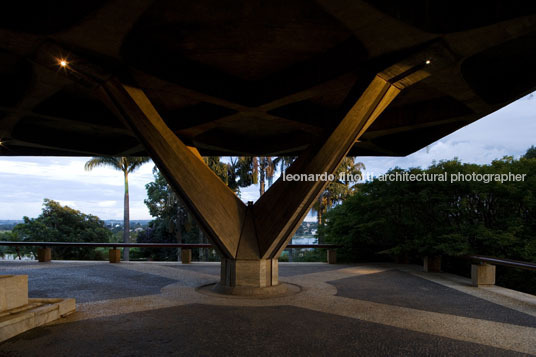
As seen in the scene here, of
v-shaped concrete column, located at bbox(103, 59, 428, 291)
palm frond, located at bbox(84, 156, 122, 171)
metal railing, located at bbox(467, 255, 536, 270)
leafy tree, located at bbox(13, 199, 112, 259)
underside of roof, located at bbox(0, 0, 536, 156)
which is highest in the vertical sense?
underside of roof, located at bbox(0, 0, 536, 156)

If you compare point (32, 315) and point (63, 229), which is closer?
point (32, 315)

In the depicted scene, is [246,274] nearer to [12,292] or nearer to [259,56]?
[12,292]

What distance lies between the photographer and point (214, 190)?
9.80m

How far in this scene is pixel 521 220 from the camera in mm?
12969

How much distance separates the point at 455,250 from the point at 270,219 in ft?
24.4

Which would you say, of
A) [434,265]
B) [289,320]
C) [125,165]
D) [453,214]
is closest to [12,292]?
[289,320]

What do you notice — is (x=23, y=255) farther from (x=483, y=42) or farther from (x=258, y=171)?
(x=483, y=42)

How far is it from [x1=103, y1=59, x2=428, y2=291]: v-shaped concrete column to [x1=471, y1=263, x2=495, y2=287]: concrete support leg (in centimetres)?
561

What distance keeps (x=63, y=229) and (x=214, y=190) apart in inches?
1099

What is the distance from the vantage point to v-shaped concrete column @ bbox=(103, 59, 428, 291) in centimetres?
902

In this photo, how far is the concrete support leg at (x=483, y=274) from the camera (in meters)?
10.3

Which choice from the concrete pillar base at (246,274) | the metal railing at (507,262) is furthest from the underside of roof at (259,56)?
the metal railing at (507,262)

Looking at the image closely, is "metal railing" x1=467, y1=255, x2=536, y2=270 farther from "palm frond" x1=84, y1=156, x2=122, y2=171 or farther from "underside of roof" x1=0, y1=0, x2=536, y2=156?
"palm frond" x1=84, y1=156, x2=122, y2=171

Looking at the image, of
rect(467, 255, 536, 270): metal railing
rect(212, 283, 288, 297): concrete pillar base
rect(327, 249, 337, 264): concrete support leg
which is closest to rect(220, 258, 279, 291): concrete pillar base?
rect(212, 283, 288, 297): concrete pillar base
